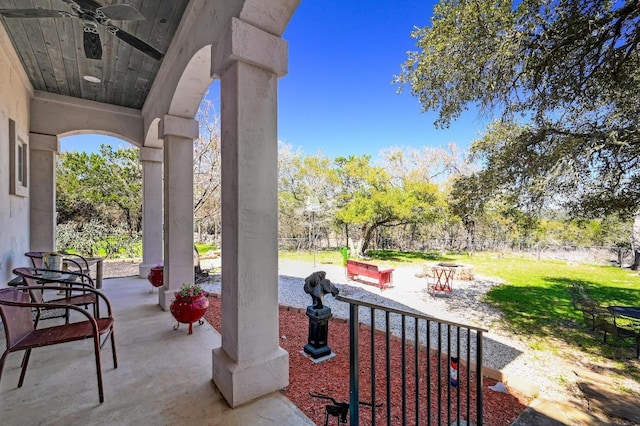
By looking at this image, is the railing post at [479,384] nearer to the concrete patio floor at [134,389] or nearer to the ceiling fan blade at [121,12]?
the concrete patio floor at [134,389]

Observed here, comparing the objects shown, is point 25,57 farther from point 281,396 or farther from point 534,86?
point 534,86

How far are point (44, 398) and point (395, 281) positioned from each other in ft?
23.5

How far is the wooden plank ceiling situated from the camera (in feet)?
8.93

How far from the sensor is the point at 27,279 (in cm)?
250

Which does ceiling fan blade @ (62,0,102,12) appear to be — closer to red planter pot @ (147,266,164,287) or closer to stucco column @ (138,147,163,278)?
red planter pot @ (147,266,164,287)

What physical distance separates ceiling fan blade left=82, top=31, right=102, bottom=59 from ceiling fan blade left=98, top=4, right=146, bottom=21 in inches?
15.6

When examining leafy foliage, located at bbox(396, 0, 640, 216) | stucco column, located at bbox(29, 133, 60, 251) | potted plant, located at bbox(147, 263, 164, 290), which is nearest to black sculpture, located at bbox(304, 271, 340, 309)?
potted plant, located at bbox(147, 263, 164, 290)

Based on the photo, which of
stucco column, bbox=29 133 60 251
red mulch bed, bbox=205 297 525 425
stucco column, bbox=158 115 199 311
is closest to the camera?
red mulch bed, bbox=205 297 525 425

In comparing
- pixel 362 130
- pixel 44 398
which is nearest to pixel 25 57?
pixel 44 398

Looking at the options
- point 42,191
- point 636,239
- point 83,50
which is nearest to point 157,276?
point 42,191

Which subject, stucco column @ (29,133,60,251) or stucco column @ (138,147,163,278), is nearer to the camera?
stucco column @ (29,133,60,251)

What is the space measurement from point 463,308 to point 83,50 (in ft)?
23.6

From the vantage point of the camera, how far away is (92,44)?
2551 millimetres

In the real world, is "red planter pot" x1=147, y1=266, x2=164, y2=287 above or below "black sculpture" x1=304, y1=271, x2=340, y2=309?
below
